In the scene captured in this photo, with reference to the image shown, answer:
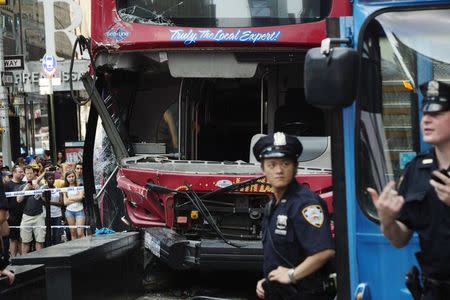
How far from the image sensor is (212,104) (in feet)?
Result: 30.8

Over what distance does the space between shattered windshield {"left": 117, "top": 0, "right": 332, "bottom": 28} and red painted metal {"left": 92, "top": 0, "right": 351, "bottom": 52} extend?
0.07 meters

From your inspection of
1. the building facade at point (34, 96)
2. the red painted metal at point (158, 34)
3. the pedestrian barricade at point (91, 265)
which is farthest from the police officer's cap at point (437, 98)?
the building facade at point (34, 96)

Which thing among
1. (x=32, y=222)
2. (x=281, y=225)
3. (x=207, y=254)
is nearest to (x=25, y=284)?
(x=207, y=254)

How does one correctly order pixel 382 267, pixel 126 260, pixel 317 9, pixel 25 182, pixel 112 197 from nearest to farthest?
pixel 382 267 < pixel 126 260 < pixel 317 9 < pixel 112 197 < pixel 25 182

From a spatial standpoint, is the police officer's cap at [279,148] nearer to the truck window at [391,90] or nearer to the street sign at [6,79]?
the truck window at [391,90]

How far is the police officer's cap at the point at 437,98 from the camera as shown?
2.97 meters

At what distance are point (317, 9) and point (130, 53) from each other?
2.18m

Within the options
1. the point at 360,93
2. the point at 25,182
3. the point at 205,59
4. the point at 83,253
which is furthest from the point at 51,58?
the point at 360,93

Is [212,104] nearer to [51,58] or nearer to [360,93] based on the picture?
[360,93]

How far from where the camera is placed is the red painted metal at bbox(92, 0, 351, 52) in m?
7.61

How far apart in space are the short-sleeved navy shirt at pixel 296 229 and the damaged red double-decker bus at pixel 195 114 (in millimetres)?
3390

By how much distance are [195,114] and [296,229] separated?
549 centimetres

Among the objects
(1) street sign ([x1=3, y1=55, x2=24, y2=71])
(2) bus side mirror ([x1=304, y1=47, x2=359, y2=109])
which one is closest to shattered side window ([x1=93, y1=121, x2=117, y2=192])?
(2) bus side mirror ([x1=304, y1=47, x2=359, y2=109])

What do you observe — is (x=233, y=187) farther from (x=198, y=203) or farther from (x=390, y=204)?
(x=390, y=204)
